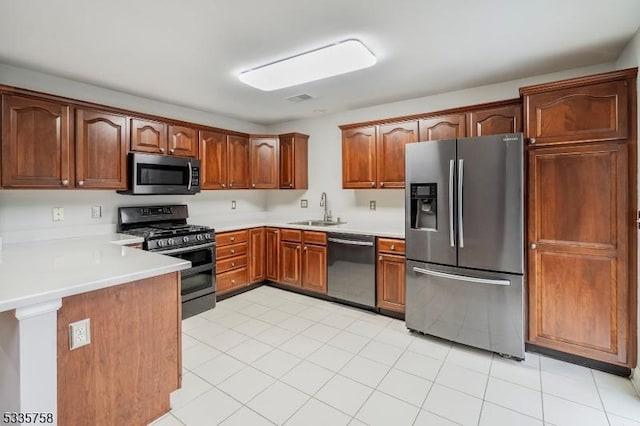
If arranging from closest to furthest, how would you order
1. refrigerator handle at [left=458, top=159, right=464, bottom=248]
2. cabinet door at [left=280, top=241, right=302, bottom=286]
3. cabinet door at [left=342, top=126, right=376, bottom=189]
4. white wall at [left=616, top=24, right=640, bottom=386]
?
white wall at [left=616, top=24, right=640, bottom=386] < refrigerator handle at [left=458, top=159, right=464, bottom=248] < cabinet door at [left=342, top=126, right=376, bottom=189] < cabinet door at [left=280, top=241, right=302, bottom=286]

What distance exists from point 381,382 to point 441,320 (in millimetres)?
863

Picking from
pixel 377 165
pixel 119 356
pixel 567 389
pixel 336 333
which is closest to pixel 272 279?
pixel 336 333

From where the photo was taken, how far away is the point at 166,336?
5.95ft

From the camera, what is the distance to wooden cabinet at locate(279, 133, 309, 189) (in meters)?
4.37

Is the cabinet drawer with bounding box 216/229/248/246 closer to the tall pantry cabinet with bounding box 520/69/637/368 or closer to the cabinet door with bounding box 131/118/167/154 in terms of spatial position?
the cabinet door with bounding box 131/118/167/154

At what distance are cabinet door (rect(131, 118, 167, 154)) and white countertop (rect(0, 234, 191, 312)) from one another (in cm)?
121

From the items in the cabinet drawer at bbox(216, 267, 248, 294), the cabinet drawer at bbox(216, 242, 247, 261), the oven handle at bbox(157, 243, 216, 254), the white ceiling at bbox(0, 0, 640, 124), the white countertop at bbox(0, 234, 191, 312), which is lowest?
the cabinet drawer at bbox(216, 267, 248, 294)

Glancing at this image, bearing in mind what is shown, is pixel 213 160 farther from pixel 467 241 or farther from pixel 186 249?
pixel 467 241

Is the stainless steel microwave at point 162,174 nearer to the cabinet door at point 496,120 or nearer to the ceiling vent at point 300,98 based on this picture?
the ceiling vent at point 300,98

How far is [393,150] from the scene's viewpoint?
347 cm

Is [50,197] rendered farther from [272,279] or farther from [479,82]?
[479,82]

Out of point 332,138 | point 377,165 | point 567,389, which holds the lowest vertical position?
point 567,389

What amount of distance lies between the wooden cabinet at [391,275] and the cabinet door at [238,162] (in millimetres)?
2093

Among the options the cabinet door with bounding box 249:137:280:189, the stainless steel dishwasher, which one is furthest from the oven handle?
the stainless steel dishwasher
